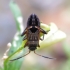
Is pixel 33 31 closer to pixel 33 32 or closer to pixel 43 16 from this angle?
pixel 33 32

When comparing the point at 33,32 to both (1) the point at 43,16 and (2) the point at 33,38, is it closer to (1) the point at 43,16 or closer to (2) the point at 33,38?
(2) the point at 33,38

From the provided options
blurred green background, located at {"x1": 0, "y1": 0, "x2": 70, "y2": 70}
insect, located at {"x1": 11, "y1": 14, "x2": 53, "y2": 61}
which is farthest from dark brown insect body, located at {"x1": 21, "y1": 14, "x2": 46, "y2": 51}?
blurred green background, located at {"x1": 0, "y1": 0, "x2": 70, "y2": 70}

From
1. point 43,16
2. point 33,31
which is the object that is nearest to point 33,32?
point 33,31

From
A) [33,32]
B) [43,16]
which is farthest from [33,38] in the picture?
[43,16]

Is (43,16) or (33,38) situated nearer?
(33,38)

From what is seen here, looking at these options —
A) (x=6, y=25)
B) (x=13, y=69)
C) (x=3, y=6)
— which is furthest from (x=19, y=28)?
(x=3, y=6)

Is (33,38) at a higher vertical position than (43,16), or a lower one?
lower

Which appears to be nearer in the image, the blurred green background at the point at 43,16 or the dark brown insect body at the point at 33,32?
the dark brown insect body at the point at 33,32

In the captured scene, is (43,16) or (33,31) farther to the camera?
(43,16)

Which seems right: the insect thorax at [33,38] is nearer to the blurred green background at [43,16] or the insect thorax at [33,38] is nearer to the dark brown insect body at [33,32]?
the dark brown insect body at [33,32]

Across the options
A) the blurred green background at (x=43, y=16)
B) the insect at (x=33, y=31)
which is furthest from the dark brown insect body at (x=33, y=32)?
the blurred green background at (x=43, y=16)

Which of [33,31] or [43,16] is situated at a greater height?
[43,16]
